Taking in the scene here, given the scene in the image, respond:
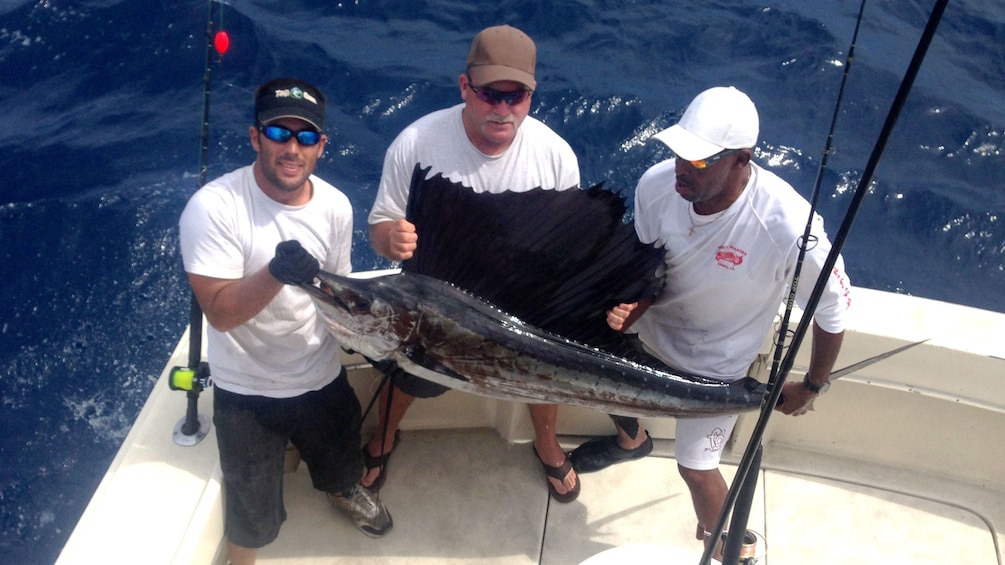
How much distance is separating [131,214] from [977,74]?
6336 mm

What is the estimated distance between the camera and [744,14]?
677 centimetres

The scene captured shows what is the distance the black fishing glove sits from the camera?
1.62m

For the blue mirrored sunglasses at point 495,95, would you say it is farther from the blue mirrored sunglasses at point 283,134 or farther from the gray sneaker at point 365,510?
the gray sneaker at point 365,510

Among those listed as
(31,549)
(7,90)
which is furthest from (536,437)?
(7,90)

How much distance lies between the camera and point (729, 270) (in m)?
2.08

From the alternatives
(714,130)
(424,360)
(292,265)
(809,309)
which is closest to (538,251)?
(424,360)

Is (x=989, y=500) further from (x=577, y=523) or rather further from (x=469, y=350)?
(x=469, y=350)

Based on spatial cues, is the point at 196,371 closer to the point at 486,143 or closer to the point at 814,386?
the point at 486,143

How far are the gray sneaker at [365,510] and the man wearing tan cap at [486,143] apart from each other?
1.57ft

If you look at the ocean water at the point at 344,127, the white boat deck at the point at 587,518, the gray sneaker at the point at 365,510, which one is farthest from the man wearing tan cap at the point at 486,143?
the ocean water at the point at 344,127

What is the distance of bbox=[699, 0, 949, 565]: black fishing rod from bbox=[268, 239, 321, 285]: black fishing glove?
935 mm

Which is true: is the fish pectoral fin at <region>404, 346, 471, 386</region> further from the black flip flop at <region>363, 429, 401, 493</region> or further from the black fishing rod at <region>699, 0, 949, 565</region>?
the black flip flop at <region>363, 429, 401, 493</region>

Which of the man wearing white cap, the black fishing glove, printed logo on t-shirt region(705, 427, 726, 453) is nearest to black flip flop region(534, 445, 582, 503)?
the man wearing white cap

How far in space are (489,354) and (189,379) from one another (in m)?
0.90
